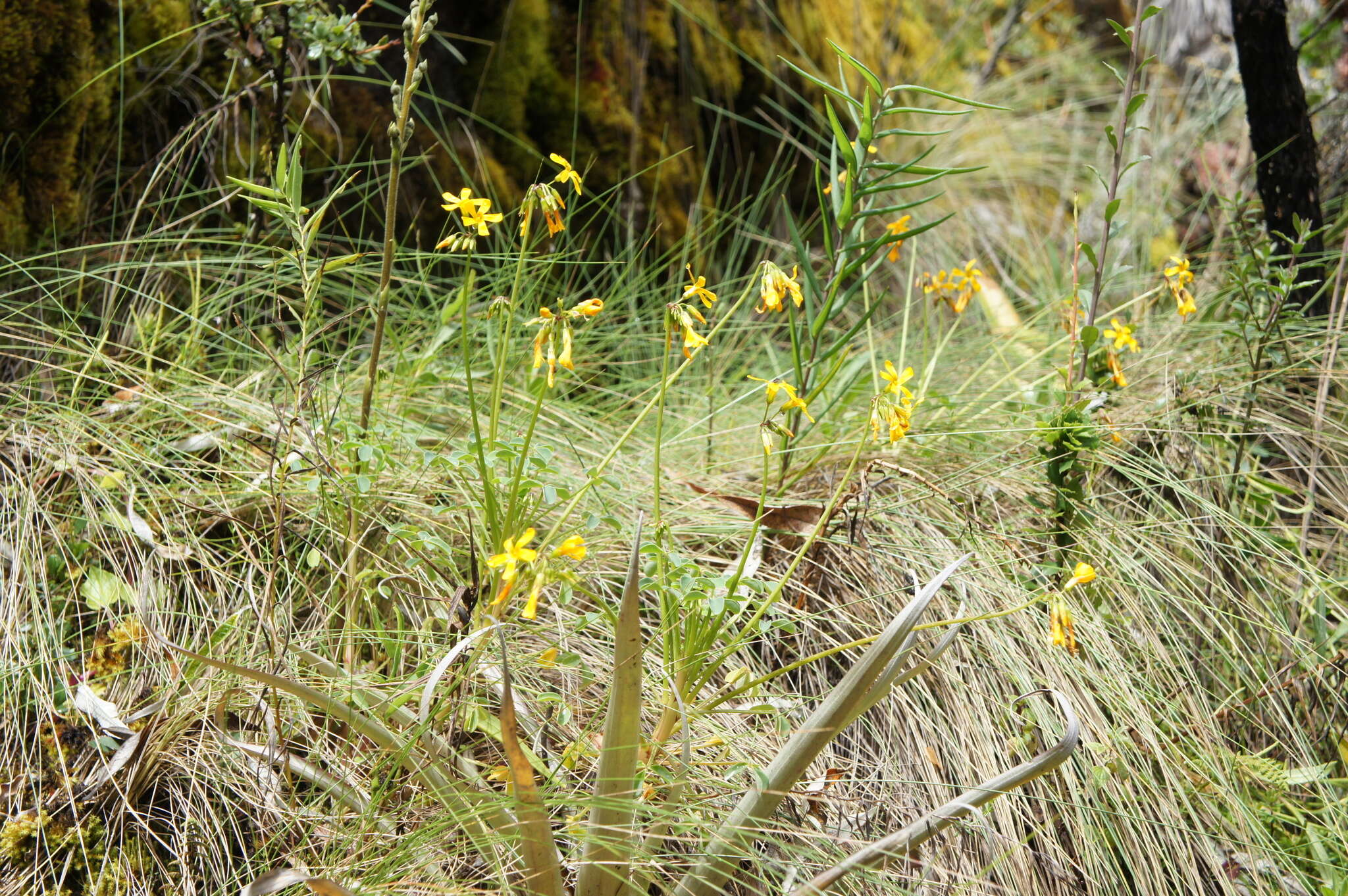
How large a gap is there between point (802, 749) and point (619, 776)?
0.19 metres

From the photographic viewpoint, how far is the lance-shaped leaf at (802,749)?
0.94m

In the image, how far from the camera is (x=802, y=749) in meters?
0.97

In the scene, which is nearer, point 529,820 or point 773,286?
point 529,820

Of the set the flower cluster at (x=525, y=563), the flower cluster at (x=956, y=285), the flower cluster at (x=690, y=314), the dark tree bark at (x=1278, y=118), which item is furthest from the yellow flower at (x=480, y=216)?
the dark tree bark at (x=1278, y=118)

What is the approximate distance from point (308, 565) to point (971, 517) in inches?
39.0

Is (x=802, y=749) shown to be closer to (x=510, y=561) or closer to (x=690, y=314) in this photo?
(x=510, y=561)

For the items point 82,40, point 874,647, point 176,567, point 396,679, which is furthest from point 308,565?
point 82,40

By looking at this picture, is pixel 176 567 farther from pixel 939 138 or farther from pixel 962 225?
pixel 939 138

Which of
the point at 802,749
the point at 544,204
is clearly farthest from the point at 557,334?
the point at 802,749

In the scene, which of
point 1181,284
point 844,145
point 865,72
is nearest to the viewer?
point 865,72

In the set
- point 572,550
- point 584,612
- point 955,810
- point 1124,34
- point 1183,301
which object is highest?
point 1124,34

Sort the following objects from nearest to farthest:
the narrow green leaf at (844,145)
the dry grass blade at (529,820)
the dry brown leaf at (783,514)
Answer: the dry grass blade at (529,820), the narrow green leaf at (844,145), the dry brown leaf at (783,514)

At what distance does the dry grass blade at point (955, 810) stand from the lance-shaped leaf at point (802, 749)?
0.28 ft

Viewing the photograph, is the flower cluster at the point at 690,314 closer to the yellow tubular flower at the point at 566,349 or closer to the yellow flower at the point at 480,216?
the yellow tubular flower at the point at 566,349
